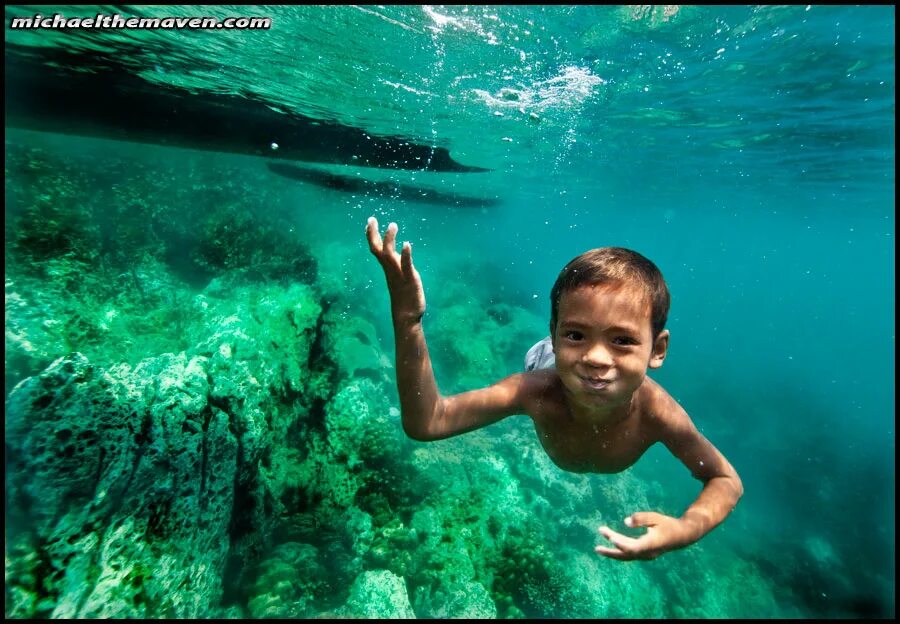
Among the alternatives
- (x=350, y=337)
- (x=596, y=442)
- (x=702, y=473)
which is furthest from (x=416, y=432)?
(x=350, y=337)

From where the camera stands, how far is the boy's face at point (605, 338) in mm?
2270

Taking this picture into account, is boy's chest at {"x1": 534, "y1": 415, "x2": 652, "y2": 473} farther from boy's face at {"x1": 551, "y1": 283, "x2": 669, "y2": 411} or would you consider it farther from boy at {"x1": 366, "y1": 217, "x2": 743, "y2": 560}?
boy's face at {"x1": 551, "y1": 283, "x2": 669, "y2": 411}

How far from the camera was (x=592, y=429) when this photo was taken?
3113 mm

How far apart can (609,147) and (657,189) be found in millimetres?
13875

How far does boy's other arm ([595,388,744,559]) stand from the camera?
1937 mm

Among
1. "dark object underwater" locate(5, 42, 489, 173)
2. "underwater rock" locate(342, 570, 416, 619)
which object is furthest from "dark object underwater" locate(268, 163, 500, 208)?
"underwater rock" locate(342, 570, 416, 619)

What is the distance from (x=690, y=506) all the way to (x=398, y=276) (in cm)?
229

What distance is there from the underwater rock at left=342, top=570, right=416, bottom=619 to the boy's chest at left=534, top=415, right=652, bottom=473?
342cm

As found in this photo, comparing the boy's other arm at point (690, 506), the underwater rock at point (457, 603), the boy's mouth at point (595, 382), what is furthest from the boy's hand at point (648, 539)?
the underwater rock at point (457, 603)

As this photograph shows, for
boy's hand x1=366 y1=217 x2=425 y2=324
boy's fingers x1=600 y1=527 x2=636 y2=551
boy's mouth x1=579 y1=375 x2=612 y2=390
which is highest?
boy's hand x1=366 y1=217 x2=425 y2=324

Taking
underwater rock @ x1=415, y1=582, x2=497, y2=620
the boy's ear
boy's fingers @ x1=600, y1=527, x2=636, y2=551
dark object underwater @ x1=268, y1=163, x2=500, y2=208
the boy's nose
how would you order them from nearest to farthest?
1. boy's fingers @ x1=600, y1=527, x2=636, y2=551
2. the boy's nose
3. the boy's ear
4. underwater rock @ x1=415, y1=582, x2=497, y2=620
5. dark object underwater @ x1=268, y1=163, x2=500, y2=208

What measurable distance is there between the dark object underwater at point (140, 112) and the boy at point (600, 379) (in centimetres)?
1244

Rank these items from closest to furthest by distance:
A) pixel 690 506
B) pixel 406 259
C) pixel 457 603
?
pixel 406 259, pixel 690 506, pixel 457 603

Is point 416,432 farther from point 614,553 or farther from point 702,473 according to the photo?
point 702,473
